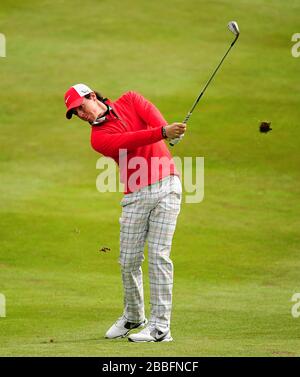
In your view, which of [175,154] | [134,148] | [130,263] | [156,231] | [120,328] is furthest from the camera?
[175,154]

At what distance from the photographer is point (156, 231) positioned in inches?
329

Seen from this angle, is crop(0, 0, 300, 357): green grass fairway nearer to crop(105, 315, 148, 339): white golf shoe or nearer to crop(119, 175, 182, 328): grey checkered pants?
crop(105, 315, 148, 339): white golf shoe

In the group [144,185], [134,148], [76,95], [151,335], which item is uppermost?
[76,95]

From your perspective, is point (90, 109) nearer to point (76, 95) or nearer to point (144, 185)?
point (76, 95)

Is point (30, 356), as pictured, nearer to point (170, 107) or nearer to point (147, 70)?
point (170, 107)

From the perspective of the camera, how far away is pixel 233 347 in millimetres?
7871

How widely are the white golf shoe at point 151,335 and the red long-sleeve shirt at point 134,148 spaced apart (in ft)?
3.45

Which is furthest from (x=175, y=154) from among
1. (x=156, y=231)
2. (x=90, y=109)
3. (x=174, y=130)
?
(x=174, y=130)

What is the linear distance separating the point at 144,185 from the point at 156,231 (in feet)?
1.17

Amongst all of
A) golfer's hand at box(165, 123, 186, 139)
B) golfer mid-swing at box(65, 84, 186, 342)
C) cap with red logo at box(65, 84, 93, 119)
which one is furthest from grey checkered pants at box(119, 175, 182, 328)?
cap with red logo at box(65, 84, 93, 119)

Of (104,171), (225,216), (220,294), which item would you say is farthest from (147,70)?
(220,294)

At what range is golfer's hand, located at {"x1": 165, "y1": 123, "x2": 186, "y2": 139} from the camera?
793cm

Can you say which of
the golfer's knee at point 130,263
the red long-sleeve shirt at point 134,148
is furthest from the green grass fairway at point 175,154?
the red long-sleeve shirt at point 134,148

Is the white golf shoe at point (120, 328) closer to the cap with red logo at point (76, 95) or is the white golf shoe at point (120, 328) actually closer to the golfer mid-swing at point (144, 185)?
the golfer mid-swing at point (144, 185)
